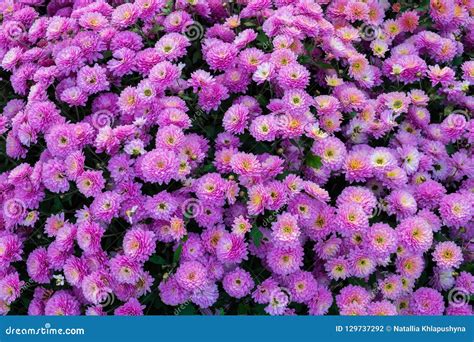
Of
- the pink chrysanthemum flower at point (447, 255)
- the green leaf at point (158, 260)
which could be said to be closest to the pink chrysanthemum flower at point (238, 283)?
the green leaf at point (158, 260)

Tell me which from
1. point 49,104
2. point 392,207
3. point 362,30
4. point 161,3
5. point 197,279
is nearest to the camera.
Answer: point 197,279

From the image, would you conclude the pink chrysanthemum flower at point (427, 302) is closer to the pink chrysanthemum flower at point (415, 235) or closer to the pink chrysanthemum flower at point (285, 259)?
the pink chrysanthemum flower at point (415, 235)

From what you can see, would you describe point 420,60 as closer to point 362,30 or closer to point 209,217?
point 362,30

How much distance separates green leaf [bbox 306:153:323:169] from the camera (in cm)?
235

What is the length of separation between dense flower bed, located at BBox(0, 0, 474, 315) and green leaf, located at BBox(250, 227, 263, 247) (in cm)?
4

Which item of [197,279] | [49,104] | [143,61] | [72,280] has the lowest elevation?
[72,280]

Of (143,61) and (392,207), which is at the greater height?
(143,61)

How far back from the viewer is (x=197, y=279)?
218 centimetres

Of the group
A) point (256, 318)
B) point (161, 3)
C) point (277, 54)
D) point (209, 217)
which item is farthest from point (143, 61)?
point (256, 318)

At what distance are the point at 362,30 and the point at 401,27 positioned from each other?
222 millimetres

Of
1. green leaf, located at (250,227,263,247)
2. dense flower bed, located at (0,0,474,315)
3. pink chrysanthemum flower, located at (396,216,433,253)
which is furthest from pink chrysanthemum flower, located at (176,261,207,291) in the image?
pink chrysanthemum flower, located at (396,216,433,253)

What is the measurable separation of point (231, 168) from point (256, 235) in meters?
0.30

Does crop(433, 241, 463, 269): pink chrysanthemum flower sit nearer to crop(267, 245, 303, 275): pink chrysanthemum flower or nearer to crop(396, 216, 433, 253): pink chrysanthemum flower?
crop(396, 216, 433, 253): pink chrysanthemum flower

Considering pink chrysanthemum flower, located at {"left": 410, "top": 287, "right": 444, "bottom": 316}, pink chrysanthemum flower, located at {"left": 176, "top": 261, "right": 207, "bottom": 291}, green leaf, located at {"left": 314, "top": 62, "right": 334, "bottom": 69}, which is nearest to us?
pink chrysanthemum flower, located at {"left": 176, "top": 261, "right": 207, "bottom": 291}
